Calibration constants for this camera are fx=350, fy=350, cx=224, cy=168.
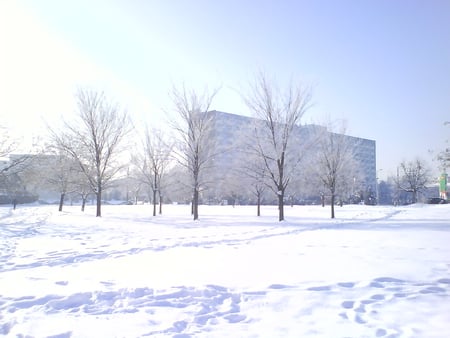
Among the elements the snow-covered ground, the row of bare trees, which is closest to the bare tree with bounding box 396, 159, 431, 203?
the row of bare trees

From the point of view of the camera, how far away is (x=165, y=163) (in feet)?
110

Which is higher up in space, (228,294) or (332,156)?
(332,156)

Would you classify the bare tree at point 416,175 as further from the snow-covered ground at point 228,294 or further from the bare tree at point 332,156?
the snow-covered ground at point 228,294

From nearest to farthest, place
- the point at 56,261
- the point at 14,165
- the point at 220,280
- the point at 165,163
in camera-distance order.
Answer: the point at 220,280, the point at 56,261, the point at 14,165, the point at 165,163

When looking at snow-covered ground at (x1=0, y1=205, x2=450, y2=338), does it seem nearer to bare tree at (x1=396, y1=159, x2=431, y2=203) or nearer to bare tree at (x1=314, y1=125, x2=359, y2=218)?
bare tree at (x1=314, y1=125, x2=359, y2=218)

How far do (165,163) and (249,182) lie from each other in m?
8.32

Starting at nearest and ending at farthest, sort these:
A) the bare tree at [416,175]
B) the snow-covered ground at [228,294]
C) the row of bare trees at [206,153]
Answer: the snow-covered ground at [228,294] < the row of bare trees at [206,153] < the bare tree at [416,175]

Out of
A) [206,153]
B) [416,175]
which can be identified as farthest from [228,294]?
[416,175]

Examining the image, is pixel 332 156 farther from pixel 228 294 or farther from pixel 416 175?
pixel 416 175

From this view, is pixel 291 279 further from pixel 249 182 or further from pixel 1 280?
pixel 249 182

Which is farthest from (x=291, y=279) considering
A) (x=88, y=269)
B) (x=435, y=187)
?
(x=435, y=187)

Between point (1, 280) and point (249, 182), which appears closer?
point (1, 280)

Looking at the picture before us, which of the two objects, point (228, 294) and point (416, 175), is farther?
point (416, 175)

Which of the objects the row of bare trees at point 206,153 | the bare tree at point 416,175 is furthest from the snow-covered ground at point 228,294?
the bare tree at point 416,175
